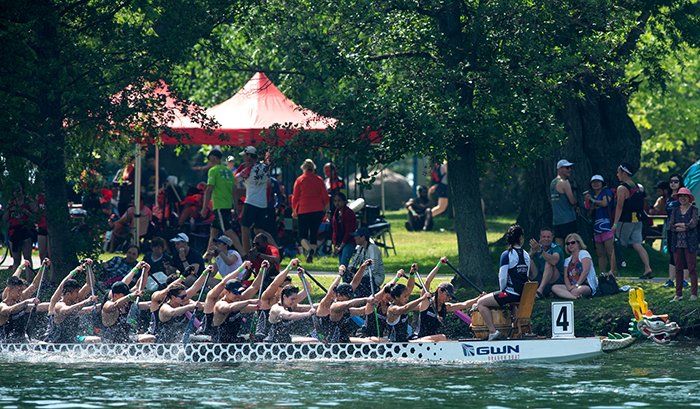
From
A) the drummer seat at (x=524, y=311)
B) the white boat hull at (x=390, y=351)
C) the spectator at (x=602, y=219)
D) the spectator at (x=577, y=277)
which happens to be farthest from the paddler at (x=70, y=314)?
the spectator at (x=602, y=219)

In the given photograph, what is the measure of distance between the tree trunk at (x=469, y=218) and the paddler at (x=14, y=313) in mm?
7147

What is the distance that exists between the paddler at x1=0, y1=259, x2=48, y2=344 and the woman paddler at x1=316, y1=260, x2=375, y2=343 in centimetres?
482

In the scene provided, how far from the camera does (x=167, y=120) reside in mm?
16797

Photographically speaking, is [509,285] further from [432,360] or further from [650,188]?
[650,188]

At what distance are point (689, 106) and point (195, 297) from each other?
20837 millimetres

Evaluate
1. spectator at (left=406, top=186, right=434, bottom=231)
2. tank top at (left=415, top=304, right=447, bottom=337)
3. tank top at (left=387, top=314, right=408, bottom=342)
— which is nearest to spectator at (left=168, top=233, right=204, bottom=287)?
tank top at (left=387, top=314, right=408, bottom=342)

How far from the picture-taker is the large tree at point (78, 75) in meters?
15.3

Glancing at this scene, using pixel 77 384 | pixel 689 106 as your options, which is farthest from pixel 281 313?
pixel 689 106

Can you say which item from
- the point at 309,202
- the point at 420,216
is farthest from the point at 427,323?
the point at 420,216

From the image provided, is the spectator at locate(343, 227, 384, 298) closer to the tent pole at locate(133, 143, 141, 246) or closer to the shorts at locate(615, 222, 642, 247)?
the shorts at locate(615, 222, 642, 247)

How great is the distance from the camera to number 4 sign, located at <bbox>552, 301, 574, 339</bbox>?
1235 cm

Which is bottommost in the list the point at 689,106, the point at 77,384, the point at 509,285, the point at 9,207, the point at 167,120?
the point at 77,384

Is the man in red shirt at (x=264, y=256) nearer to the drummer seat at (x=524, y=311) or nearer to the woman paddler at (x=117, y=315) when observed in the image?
the woman paddler at (x=117, y=315)

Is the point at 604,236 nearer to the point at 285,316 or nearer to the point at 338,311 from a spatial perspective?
the point at 338,311
